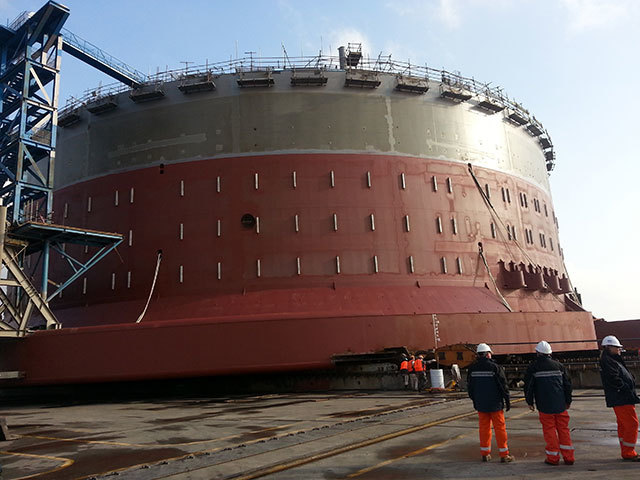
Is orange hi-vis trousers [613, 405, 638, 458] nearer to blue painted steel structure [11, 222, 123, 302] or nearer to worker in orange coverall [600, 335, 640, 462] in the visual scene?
worker in orange coverall [600, 335, 640, 462]

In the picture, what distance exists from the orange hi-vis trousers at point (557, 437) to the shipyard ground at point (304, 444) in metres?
0.15

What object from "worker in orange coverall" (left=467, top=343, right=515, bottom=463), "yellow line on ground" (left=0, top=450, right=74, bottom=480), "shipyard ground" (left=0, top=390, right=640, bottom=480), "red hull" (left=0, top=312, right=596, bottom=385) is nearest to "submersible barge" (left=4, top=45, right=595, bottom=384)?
"red hull" (left=0, top=312, right=596, bottom=385)

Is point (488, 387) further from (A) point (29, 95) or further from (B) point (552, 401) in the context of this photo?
(A) point (29, 95)

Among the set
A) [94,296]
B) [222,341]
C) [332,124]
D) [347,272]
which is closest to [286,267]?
[347,272]

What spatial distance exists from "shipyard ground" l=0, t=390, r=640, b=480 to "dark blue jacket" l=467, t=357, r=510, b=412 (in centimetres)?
74

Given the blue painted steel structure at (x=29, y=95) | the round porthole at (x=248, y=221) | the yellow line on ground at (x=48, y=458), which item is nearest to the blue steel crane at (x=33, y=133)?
the blue painted steel structure at (x=29, y=95)

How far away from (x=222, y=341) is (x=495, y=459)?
14.1 m

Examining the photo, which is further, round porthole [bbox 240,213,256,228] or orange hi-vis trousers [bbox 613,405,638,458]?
round porthole [bbox 240,213,256,228]

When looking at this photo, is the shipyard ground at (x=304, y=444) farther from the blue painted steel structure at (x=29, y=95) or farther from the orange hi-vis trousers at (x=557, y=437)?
the blue painted steel structure at (x=29, y=95)

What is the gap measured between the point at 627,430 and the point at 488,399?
5.76 feet

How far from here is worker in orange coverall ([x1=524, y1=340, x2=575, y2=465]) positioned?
6.72 metres

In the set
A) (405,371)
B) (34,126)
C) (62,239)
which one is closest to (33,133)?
(34,126)

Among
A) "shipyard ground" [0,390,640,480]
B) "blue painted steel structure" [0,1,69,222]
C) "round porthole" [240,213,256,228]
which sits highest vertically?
"blue painted steel structure" [0,1,69,222]

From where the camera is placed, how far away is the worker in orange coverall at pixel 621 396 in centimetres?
675
